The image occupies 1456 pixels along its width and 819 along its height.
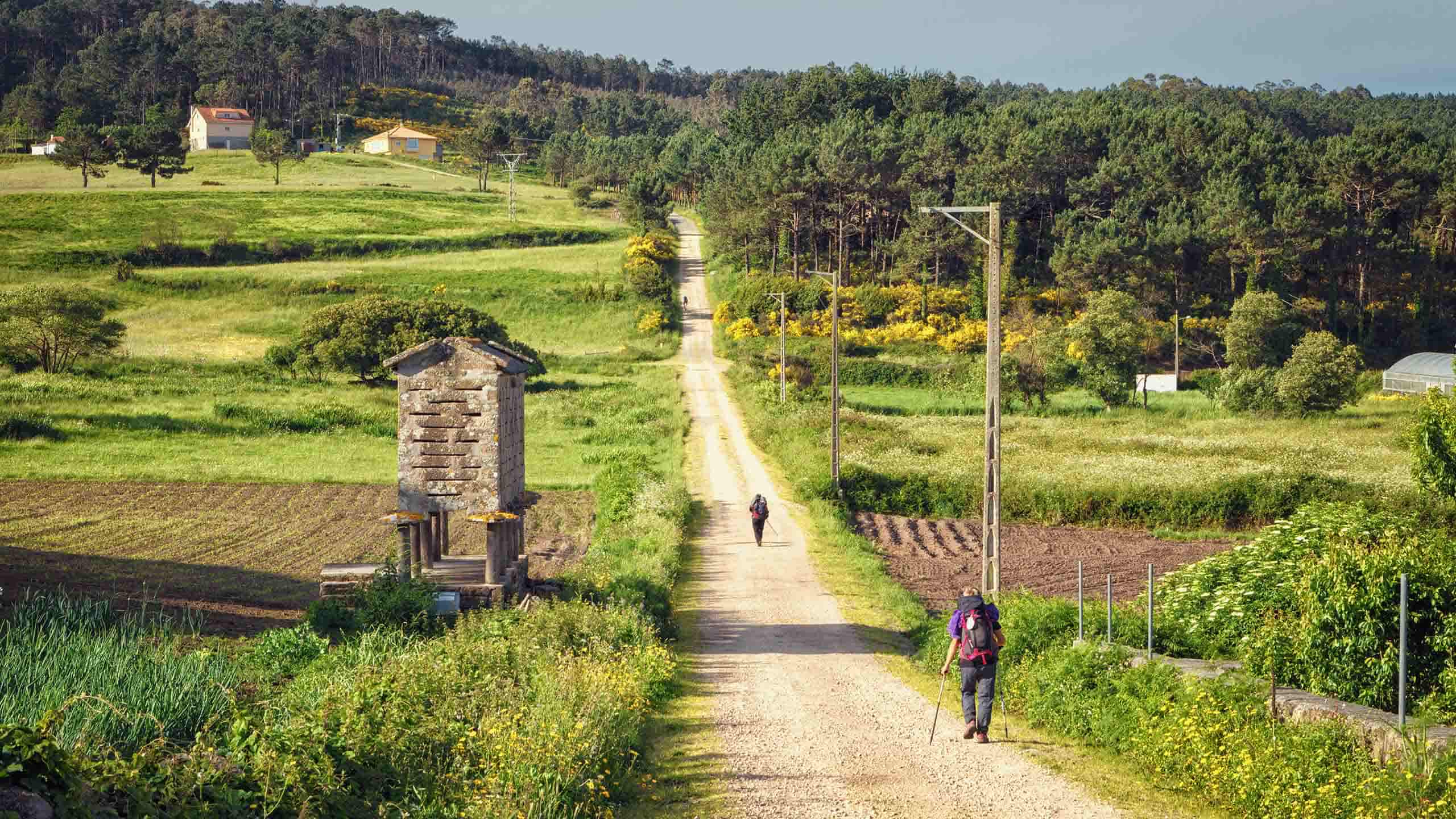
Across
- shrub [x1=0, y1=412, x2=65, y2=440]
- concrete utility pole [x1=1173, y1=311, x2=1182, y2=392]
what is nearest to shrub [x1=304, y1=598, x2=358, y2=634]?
shrub [x1=0, y1=412, x2=65, y2=440]

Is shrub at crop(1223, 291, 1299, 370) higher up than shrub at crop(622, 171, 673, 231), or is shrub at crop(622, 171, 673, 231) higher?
shrub at crop(622, 171, 673, 231)

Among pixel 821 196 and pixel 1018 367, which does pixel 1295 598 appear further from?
pixel 821 196

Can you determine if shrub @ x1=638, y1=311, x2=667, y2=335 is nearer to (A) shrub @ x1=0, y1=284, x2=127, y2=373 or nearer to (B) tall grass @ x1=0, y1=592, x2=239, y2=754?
(A) shrub @ x1=0, y1=284, x2=127, y2=373

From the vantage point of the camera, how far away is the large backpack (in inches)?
596

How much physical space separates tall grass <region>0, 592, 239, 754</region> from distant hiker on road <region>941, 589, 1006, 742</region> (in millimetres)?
8147

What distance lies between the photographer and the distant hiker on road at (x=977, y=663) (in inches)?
594

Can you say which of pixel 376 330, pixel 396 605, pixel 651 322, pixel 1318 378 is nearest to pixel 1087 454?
pixel 1318 378

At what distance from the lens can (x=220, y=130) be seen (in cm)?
15862

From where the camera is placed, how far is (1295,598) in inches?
578

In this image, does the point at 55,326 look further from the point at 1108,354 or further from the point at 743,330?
the point at 1108,354

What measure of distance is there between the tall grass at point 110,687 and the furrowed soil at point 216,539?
305 inches

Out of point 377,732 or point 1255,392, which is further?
point 1255,392

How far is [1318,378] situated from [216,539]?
51.1 m

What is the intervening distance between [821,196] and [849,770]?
88.1 m
